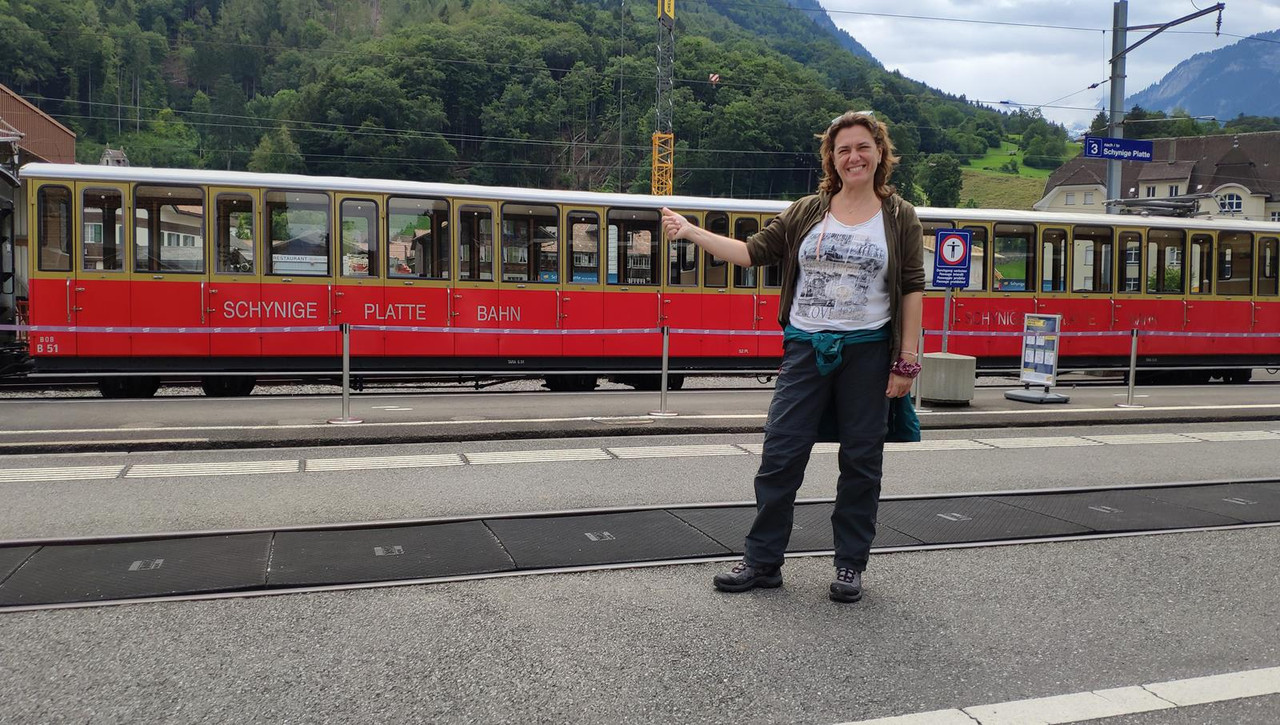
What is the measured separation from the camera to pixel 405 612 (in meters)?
4.45

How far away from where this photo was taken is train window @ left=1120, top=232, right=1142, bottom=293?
2000 cm

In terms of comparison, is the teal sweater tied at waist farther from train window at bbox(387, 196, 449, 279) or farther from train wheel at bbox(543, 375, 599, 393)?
train wheel at bbox(543, 375, 599, 393)

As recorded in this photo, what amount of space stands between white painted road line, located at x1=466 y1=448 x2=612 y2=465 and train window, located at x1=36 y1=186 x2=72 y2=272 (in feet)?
28.4

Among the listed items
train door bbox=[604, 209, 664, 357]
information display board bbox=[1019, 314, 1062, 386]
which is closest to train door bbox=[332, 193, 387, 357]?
train door bbox=[604, 209, 664, 357]

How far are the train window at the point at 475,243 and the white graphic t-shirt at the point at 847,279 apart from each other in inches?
463

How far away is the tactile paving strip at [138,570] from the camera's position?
467cm

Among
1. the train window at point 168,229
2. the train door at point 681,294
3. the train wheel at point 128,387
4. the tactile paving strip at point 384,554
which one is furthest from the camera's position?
the train door at point 681,294

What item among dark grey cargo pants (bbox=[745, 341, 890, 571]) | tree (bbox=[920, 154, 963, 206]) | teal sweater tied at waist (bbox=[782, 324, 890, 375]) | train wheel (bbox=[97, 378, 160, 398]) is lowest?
train wheel (bbox=[97, 378, 160, 398])

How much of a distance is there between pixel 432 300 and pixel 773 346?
584cm

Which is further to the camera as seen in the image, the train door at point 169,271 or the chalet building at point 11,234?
the chalet building at point 11,234

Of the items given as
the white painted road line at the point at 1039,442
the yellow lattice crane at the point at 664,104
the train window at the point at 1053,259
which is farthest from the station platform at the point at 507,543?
the yellow lattice crane at the point at 664,104

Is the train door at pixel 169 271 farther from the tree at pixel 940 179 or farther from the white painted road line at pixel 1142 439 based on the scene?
the tree at pixel 940 179

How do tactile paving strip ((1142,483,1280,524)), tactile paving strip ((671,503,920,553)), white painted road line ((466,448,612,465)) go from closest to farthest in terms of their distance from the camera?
tactile paving strip ((671,503,920,553))
tactile paving strip ((1142,483,1280,524))
white painted road line ((466,448,612,465))

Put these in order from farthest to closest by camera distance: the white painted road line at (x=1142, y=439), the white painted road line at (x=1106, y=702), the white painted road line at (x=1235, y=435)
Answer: the white painted road line at (x=1235, y=435) → the white painted road line at (x=1142, y=439) → the white painted road line at (x=1106, y=702)
